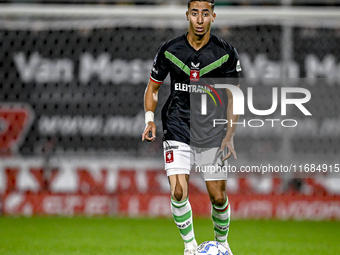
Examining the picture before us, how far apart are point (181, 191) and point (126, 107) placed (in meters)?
3.48

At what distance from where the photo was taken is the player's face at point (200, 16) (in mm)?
4230

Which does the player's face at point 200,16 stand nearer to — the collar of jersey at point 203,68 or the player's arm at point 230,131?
the collar of jersey at point 203,68

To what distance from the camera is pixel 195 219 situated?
7.31m

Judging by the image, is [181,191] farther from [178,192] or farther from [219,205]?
[219,205]

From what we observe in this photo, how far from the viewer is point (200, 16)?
4.22 meters

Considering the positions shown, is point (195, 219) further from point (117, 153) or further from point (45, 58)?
point (45, 58)

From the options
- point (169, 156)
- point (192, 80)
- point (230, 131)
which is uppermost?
point (192, 80)

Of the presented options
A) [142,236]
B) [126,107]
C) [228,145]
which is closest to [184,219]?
[228,145]

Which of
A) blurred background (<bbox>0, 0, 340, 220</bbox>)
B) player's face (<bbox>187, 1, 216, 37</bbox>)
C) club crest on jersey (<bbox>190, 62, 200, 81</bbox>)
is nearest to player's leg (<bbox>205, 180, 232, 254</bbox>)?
club crest on jersey (<bbox>190, 62, 200, 81</bbox>)

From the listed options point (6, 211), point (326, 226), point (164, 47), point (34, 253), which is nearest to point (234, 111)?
point (164, 47)

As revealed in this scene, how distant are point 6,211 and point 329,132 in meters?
4.31

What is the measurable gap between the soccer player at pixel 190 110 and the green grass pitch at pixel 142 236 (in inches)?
31.8

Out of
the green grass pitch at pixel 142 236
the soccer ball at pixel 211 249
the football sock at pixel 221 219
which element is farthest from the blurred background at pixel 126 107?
the soccer ball at pixel 211 249

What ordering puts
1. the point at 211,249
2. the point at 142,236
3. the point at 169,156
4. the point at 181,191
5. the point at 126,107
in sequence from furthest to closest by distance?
1. the point at 126,107
2. the point at 142,236
3. the point at 169,156
4. the point at 181,191
5. the point at 211,249
